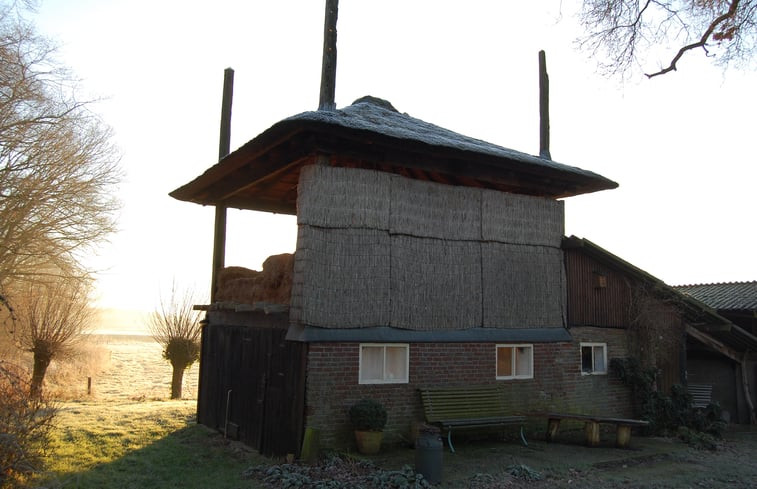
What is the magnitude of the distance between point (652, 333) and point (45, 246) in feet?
73.7

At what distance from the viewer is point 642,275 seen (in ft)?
47.2

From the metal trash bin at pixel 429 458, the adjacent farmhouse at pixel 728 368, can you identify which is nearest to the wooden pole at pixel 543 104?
the adjacent farmhouse at pixel 728 368

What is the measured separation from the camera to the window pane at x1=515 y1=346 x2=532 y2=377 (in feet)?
41.0

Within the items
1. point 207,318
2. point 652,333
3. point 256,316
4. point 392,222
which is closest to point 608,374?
point 652,333

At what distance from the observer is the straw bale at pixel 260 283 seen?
1070 centimetres

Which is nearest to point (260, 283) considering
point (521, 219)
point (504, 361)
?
point (504, 361)

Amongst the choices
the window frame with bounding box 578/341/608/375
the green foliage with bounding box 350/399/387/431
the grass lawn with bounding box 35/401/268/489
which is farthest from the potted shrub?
the window frame with bounding box 578/341/608/375

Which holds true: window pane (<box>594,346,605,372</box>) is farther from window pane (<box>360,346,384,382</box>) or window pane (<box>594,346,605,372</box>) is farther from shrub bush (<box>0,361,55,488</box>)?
shrub bush (<box>0,361,55,488</box>)

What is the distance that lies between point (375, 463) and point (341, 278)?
3.01 meters

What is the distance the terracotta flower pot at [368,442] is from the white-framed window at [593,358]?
19.3ft

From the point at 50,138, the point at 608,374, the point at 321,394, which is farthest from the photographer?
the point at 50,138

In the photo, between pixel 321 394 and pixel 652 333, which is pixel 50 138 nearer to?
pixel 321 394

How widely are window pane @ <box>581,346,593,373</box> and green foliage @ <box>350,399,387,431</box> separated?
19.3 ft

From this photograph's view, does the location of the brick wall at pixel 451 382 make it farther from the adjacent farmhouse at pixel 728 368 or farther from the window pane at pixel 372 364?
the adjacent farmhouse at pixel 728 368
